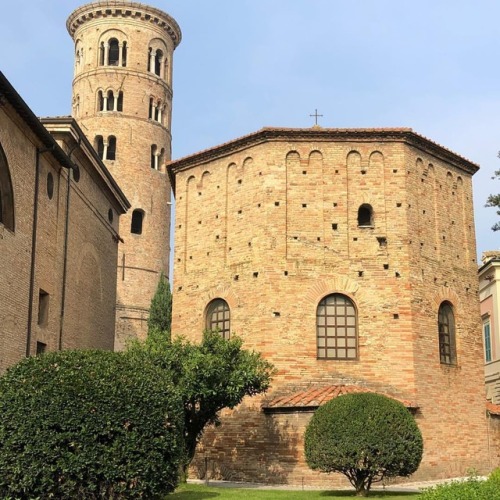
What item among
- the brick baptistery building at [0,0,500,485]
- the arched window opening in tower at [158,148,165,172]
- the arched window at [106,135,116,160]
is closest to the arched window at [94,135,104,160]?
the arched window at [106,135,116,160]

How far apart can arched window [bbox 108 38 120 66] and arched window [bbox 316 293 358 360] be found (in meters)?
32.5

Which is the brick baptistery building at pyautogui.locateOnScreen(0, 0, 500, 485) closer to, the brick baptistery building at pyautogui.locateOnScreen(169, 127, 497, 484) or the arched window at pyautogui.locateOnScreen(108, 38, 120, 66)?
the brick baptistery building at pyautogui.locateOnScreen(169, 127, 497, 484)

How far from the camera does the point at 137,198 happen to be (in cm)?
4509

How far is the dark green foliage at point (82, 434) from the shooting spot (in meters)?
10.6

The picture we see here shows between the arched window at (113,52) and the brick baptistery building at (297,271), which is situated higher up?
the arched window at (113,52)

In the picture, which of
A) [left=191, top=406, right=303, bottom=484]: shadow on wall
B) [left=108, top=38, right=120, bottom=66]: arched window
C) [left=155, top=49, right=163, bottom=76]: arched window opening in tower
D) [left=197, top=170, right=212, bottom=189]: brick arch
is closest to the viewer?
[left=191, top=406, right=303, bottom=484]: shadow on wall

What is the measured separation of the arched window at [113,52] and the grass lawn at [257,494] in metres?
36.9

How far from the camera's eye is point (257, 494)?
49.2 feet

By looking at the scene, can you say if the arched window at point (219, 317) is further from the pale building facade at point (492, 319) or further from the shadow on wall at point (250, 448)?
the pale building facade at point (492, 319)

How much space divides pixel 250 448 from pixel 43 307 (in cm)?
673

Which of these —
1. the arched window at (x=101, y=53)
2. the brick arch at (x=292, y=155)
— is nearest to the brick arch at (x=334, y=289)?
the brick arch at (x=292, y=155)

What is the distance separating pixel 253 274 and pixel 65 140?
6.98 m

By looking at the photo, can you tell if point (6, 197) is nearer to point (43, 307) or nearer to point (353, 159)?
point (43, 307)

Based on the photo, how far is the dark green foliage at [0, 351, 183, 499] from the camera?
10609 millimetres
